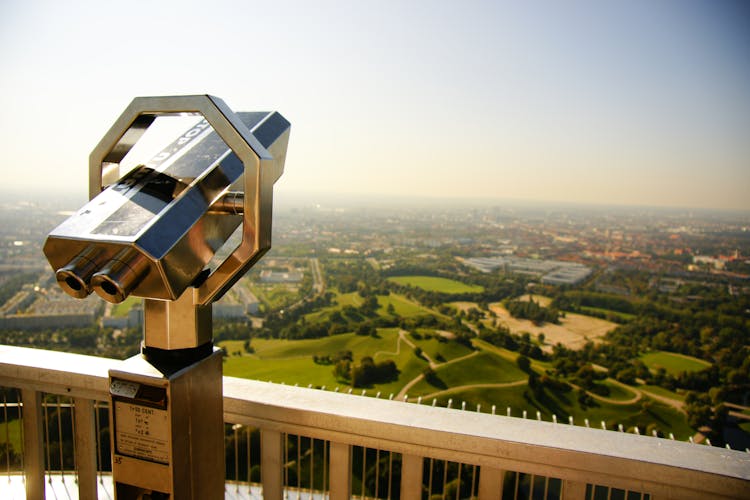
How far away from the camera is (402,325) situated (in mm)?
10469

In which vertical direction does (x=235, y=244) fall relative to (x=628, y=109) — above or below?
below

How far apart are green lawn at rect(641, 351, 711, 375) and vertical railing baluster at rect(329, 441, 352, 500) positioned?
7494 millimetres

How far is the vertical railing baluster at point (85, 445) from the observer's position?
123 centimetres

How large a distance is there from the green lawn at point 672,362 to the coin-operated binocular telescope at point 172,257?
26.0 ft

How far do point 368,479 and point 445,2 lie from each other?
4.62m

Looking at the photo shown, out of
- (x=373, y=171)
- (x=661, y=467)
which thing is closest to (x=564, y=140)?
(x=373, y=171)

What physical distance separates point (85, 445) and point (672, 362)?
901 cm

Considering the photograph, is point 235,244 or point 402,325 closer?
point 235,244

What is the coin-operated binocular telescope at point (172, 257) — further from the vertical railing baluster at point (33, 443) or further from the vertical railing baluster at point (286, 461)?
the vertical railing baluster at point (33, 443)

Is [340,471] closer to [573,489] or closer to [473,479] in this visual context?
[473,479]

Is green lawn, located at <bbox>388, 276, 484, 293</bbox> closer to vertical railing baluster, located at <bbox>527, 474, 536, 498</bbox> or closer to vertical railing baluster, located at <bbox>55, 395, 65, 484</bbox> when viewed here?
vertical railing baluster, located at <bbox>55, 395, 65, 484</bbox>

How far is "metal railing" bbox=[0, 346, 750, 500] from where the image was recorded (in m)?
0.88

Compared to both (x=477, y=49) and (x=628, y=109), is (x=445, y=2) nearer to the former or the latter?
(x=477, y=49)

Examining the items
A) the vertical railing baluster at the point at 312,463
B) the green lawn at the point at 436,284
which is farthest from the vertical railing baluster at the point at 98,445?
the green lawn at the point at 436,284
